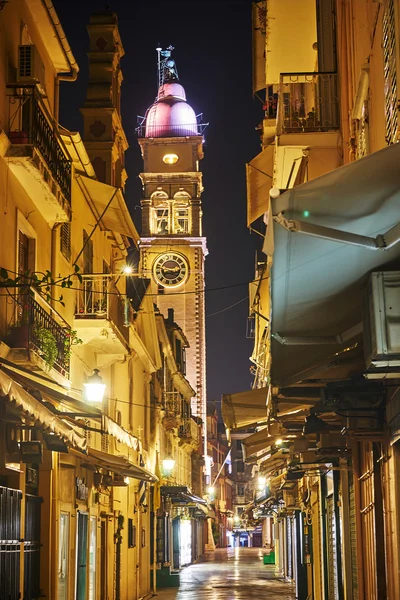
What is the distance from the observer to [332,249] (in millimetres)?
5676

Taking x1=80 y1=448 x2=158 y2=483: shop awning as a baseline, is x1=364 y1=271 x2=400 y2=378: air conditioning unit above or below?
above

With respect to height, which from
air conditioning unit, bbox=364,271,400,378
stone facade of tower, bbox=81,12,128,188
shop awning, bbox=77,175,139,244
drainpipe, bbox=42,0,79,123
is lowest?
air conditioning unit, bbox=364,271,400,378

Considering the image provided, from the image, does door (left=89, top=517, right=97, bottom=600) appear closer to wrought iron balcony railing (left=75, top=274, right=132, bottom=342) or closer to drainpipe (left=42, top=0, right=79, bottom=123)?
wrought iron balcony railing (left=75, top=274, right=132, bottom=342)

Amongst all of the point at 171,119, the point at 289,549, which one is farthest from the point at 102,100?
the point at 171,119

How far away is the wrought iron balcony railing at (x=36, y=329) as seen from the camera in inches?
523

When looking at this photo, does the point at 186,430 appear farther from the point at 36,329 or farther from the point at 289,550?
the point at 36,329

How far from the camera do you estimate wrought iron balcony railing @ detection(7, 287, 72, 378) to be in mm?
13297

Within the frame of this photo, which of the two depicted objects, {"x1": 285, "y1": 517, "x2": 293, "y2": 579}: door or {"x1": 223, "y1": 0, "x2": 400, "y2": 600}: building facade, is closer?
{"x1": 223, "y1": 0, "x2": 400, "y2": 600}: building facade

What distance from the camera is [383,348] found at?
653cm

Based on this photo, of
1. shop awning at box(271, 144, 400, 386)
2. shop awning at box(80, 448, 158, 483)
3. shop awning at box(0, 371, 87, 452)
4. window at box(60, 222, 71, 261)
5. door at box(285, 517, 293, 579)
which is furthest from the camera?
door at box(285, 517, 293, 579)

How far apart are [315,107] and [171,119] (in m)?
60.9

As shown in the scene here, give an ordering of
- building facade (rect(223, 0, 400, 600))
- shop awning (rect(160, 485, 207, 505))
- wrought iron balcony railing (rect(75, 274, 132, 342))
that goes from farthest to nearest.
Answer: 1. shop awning (rect(160, 485, 207, 505))
2. wrought iron balcony railing (rect(75, 274, 132, 342))
3. building facade (rect(223, 0, 400, 600))

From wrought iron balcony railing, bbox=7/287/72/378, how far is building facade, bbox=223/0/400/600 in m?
2.96

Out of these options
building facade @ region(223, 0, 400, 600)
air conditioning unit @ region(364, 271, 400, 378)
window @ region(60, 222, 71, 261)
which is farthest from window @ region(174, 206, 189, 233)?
air conditioning unit @ region(364, 271, 400, 378)
